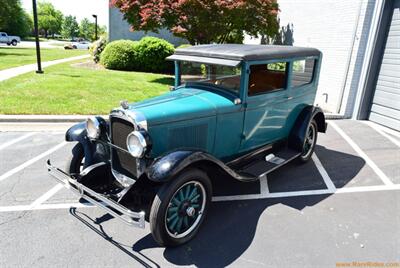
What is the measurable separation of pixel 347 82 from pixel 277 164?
4863 millimetres

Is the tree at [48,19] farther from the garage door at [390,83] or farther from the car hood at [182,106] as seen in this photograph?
the car hood at [182,106]

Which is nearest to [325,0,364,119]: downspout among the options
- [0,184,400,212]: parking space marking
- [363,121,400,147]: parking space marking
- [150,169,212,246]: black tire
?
[363,121,400,147]: parking space marking

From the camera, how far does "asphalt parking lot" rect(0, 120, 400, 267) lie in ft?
10.2

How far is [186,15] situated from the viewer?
11.1 m

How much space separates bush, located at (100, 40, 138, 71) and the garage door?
11185mm

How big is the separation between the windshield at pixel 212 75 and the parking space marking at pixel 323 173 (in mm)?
2052

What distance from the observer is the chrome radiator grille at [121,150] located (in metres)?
3.48

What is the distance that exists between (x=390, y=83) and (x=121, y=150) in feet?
21.9

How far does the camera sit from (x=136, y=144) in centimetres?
322

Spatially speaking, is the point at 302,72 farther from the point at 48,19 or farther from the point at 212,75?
the point at 48,19

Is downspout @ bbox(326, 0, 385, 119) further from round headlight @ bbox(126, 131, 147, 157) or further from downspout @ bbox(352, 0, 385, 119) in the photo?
round headlight @ bbox(126, 131, 147, 157)

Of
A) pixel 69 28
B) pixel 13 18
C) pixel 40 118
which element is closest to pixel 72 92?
pixel 40 118

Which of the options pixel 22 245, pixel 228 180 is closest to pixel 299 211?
pixel 228 180

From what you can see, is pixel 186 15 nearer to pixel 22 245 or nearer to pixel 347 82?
pixel 347 82
